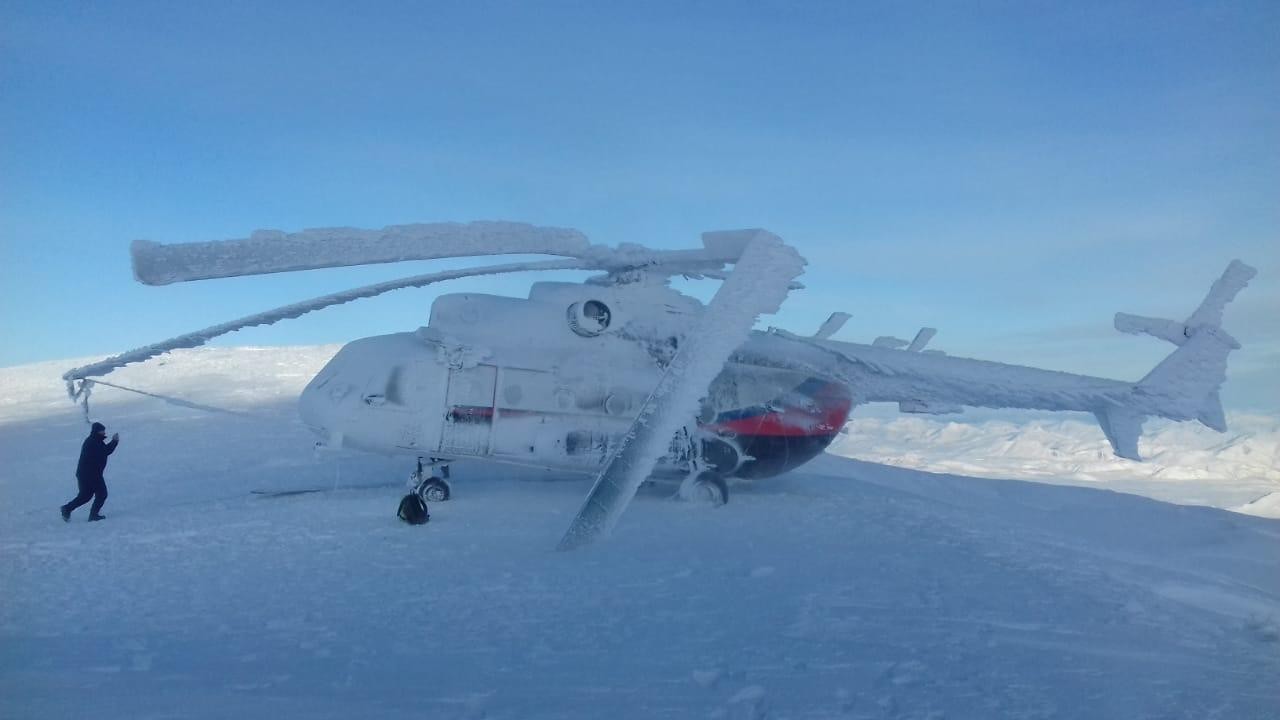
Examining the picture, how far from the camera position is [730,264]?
419 inches

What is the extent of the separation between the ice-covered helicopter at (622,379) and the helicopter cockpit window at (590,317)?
0.11 ft

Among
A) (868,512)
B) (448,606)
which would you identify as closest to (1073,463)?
(868,512)

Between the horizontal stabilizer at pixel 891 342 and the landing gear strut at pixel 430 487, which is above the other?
the horizontal stabilizer at pixel 891 342

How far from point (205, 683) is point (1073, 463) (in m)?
44.4

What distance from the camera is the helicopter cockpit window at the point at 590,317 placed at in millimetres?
12094

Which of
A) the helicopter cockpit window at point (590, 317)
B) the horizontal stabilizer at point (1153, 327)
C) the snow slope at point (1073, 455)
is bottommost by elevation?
the snow slope at point (1073, 455)

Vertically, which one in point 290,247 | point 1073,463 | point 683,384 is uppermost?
point 290,247

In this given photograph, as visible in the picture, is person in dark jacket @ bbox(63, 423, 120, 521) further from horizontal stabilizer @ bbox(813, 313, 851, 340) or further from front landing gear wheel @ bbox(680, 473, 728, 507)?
horizontal stabilizer @ bbox(813, 313, 851, 340)

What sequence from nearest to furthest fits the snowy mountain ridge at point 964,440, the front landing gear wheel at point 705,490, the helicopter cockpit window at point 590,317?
the front landing gear wheel at point 705,490, the helicopter cockpit window at point 590,317, the snowy mountain ridge at point 964,440

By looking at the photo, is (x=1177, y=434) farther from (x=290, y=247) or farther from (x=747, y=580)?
(x=290, y=247)

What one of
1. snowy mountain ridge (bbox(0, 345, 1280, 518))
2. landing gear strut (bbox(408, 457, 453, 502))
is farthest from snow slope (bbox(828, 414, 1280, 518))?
landing gear strut (bbox(408, 457, 453, 502))

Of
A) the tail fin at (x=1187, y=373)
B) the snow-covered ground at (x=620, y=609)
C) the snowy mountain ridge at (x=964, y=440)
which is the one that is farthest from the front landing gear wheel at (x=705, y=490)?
the snowy mountain ridge at (x=964, y=440)

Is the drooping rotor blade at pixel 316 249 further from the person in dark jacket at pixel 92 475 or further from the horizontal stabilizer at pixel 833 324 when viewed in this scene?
the horizontal stabilizer at pixel 833 324

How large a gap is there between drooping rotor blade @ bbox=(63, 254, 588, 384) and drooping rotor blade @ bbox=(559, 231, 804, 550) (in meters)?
3.30
